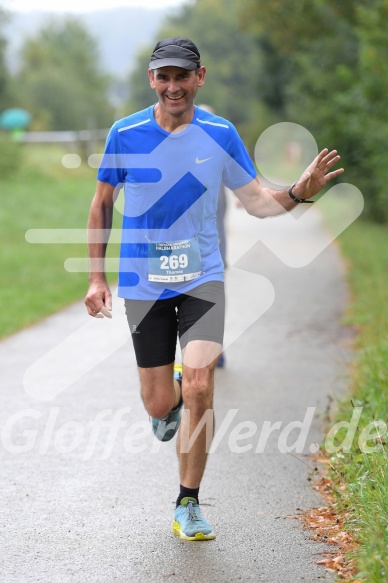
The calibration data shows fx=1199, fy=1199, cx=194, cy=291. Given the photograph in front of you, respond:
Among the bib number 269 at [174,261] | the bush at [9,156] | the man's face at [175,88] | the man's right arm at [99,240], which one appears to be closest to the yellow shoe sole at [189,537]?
the man's right arm at [99,240]

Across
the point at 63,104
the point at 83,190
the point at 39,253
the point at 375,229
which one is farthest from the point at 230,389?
the point at 63,104

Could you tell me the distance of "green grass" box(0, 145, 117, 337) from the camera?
46.3 ft

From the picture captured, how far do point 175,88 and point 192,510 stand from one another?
6.34ft

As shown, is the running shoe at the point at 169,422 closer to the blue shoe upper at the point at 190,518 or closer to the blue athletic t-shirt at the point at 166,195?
the blue shoe upper at the point at 190,518

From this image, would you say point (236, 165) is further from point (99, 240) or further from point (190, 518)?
point (190, 518)

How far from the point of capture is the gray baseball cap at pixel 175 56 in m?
5.45

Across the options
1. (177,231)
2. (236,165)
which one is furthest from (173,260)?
(236,165)

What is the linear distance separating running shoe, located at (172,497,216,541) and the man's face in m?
1.80

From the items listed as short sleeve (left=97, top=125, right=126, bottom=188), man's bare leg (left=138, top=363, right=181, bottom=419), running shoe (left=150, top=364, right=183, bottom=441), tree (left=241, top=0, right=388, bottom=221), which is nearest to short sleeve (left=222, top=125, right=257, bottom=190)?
short sleeve (left=97, top=125, right=126, bottom=188)

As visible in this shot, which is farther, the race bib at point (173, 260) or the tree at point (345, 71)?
the tree at point (345, 71)

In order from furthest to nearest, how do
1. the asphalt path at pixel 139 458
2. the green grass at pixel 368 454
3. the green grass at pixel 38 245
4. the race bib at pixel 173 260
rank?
1. the green grass at pixel 38 245
2. the race bib at pixel 173 260
3. the asphalt path at pixel 139 458
4. the green grass at pixel 368 454

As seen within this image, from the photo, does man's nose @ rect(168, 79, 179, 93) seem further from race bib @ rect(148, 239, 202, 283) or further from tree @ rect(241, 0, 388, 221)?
tree @ rect(241, 0, 388, 221)

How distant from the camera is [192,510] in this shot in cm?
551

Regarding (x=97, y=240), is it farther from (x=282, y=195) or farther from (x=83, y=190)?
(x=83, y=190)
